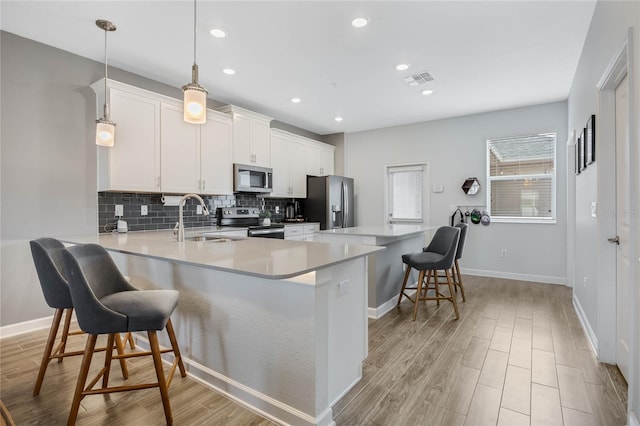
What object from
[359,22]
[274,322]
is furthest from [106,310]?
[359,22]

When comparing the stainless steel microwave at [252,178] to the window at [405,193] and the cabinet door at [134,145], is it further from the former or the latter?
the window at [405,193]

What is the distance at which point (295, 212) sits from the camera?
19.7 feet

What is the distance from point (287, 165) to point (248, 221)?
121cm

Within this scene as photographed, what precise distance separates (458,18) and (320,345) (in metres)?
2.75

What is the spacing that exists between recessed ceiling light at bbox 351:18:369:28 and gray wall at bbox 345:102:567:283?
3391mm

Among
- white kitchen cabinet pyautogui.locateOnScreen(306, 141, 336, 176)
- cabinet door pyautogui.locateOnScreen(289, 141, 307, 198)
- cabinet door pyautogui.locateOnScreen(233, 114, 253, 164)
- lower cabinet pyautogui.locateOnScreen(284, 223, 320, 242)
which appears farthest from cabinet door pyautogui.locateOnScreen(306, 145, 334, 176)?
cabinet door pyautogui.locateOnScreen(233, 114, 253, 164)

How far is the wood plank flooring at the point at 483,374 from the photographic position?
177cm

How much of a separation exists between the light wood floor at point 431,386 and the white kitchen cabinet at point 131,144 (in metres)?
1.58

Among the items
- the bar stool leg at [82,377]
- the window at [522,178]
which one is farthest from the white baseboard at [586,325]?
the bar stool leg at [82,377]

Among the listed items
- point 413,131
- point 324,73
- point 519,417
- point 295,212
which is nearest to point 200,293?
point 519,417

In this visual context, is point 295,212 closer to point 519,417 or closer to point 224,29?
point 224,29

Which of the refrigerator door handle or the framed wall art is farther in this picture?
the refrigerator door handle

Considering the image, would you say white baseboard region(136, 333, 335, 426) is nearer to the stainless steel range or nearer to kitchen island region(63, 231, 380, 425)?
kitchen island region(63, 231, 380, 425)

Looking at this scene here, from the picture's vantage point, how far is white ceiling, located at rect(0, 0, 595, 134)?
8.30 ft
